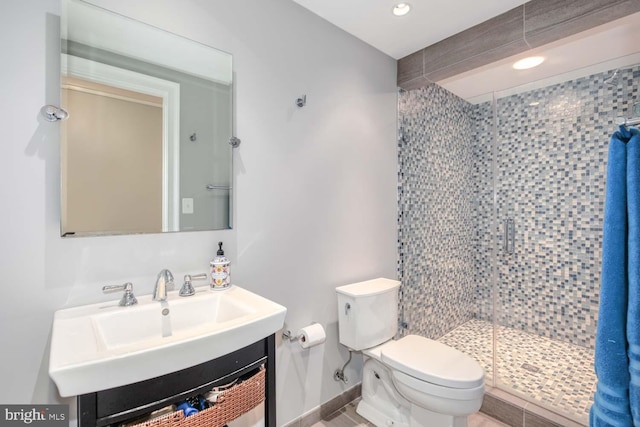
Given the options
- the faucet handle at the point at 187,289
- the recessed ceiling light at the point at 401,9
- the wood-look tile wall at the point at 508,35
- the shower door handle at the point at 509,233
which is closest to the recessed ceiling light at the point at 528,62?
the wood-look tile wall at the point at 508,35

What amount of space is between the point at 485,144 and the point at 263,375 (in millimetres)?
3025

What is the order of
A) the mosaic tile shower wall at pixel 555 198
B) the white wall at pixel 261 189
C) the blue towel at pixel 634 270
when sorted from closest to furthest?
the blue towel at pixel 634 270
the white wall at pixel 261 189
the mosaic tile shower wall at pixel 555 198

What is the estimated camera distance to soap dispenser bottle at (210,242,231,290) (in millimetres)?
1353

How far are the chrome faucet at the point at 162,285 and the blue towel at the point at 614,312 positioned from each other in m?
1.51

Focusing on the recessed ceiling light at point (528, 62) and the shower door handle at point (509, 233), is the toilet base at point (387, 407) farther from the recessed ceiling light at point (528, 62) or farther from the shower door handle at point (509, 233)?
the recessed ceiling light at point (528, 62)

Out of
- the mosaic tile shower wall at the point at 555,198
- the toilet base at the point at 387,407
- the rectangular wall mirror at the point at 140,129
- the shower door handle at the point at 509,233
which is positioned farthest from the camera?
the shower door handle at the point at 509,233

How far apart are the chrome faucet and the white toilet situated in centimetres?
100

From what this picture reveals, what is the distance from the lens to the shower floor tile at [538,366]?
75.5 inches

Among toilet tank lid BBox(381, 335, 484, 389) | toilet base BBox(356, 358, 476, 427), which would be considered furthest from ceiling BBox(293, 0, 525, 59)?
toilet base BBox(356, 358, 476, 427)

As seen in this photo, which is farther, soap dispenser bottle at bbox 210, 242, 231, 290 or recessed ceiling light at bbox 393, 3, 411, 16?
recessed ceiling light at bbox 393, 3, 411, 16

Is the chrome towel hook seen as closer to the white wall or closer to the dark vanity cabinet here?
the white wall

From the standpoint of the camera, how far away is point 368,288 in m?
1.91

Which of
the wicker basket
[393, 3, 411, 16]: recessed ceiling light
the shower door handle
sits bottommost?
the wicker basket


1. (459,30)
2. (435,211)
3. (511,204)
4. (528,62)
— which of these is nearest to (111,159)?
(459,30)
